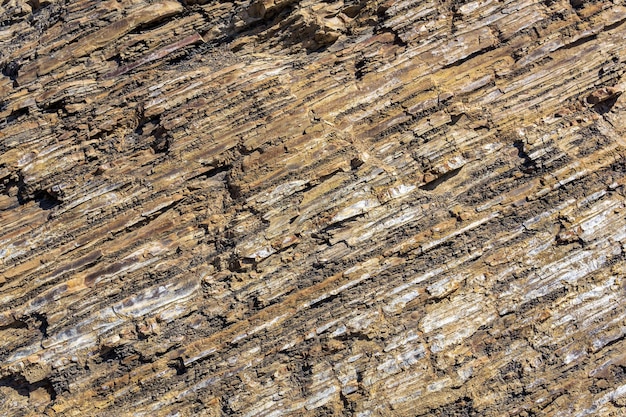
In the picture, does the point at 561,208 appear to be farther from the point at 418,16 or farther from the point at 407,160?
the point at 418,16

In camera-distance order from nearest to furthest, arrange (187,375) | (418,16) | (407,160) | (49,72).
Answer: (187,375) < (407,160) < (418,16) < (49,72)

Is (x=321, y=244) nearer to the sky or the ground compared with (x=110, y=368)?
nearer to the sky

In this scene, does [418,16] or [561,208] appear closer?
[561,208]

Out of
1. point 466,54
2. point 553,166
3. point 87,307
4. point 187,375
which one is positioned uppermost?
point 466,54

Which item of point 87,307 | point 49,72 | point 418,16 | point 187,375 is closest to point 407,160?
point 418,16

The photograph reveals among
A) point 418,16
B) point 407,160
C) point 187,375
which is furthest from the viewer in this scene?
point 418,16

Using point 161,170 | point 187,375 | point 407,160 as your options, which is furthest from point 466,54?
→ point 187,375

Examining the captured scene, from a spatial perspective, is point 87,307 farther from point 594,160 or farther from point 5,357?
point 594,160
